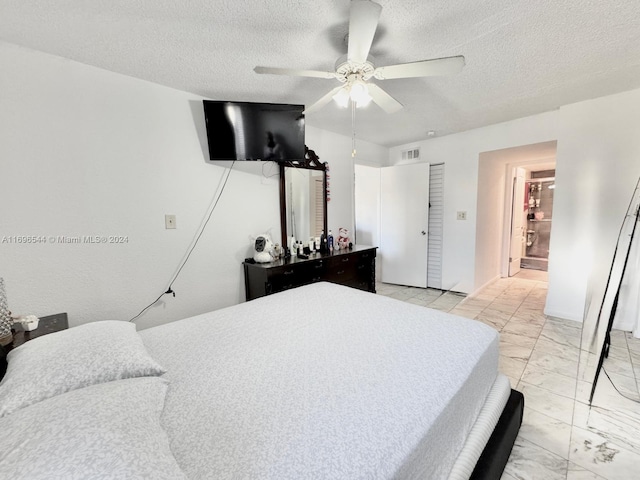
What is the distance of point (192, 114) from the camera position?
2332 millimetres

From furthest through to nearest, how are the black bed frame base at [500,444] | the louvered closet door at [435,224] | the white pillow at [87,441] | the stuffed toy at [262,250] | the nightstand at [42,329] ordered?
1. the louvered closet door at [435,224]
2. the stuffed toy at [262,250]
3. the nightstand at [42,329]
4. the black bed frame base at [500,444]
5. the white pillow at [87,441]

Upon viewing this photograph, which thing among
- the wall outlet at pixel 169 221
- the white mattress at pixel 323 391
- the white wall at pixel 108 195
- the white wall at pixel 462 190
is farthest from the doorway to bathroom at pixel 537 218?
the wall outlet at pixel 169 221

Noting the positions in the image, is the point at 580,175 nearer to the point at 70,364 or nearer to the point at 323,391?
the point at 323,391

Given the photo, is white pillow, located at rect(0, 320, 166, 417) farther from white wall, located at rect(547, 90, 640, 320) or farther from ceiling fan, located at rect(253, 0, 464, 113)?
white wall, located at rect(547, 90, 640, 320)

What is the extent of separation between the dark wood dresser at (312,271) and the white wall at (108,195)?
25 centimetres

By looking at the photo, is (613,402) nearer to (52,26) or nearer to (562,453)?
(562,453)

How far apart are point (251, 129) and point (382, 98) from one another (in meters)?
1.17

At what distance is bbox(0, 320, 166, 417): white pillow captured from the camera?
30.5 inches

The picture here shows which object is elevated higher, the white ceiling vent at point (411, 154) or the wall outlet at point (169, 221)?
the white ceiling vent at point (411, 154)

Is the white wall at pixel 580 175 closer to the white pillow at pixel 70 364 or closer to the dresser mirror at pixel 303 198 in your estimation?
the dresser mirror at pixel 303 198

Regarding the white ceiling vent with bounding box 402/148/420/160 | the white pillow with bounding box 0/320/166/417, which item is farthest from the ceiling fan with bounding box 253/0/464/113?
the white ceiling vent with bounding box 402/148/420/160

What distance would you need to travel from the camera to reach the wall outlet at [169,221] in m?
2.24

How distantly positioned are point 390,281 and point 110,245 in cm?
374

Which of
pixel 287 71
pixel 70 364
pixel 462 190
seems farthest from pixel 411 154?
pixel 70 364
